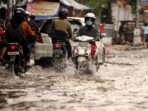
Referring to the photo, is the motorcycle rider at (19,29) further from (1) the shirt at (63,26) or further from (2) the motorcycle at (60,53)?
(1) the shirt at (63,26)

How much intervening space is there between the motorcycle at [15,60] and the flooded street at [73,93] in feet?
0.65

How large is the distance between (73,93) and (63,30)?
219 inches

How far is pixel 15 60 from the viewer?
13.0m

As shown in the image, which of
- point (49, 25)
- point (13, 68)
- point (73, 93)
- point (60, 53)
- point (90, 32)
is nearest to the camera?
point (73, 93)

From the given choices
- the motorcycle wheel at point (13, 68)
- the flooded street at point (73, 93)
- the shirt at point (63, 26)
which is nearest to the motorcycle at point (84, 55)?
the flooded street at point (73, 93)

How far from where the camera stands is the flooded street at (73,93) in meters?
8.65

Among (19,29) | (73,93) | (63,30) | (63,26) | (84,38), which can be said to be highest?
(19,29)

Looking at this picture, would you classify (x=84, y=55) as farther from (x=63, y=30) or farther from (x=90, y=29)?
(x=63, y=30)

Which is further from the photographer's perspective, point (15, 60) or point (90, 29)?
point (90, 29)

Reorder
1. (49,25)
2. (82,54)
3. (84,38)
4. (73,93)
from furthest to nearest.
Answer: (49,25) → (84,38) → (82,54) → (73,93)

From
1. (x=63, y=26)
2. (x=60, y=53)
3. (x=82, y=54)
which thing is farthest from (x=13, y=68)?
(x=63, y=26)

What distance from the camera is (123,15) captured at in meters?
45.5

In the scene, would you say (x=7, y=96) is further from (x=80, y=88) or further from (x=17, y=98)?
(x=80, y=88)

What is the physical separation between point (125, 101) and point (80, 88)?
1890 millimetres
